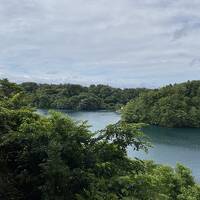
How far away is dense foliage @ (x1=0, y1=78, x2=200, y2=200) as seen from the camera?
10.1 meters

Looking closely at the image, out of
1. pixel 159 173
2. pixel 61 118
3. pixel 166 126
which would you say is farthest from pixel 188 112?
pixel 61 118

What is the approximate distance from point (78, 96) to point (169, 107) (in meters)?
44.2

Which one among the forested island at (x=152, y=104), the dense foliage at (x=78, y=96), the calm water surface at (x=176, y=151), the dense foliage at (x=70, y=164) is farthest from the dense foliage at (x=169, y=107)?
the dense foliage at (x=70, y=164)

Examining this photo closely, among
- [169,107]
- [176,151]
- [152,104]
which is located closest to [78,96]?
[152,104]

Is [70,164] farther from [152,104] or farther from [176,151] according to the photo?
[152,104]

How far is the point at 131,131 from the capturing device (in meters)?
11.1

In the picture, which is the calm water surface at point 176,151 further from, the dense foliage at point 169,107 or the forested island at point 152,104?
the forested island at point 152,104

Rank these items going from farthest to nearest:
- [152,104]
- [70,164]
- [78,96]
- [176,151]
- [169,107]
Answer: [78,96] < [152,104] < [169,107] < [176,151] < [70,164]

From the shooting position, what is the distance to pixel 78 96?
138625mm

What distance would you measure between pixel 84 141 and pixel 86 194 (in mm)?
1816

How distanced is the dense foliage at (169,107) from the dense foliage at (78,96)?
27.8 metres

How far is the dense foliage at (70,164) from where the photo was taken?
397 inches

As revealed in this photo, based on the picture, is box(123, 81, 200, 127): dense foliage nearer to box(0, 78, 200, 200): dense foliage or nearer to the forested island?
the forested island

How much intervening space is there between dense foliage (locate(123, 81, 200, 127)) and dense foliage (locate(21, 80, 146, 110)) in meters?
27.8
